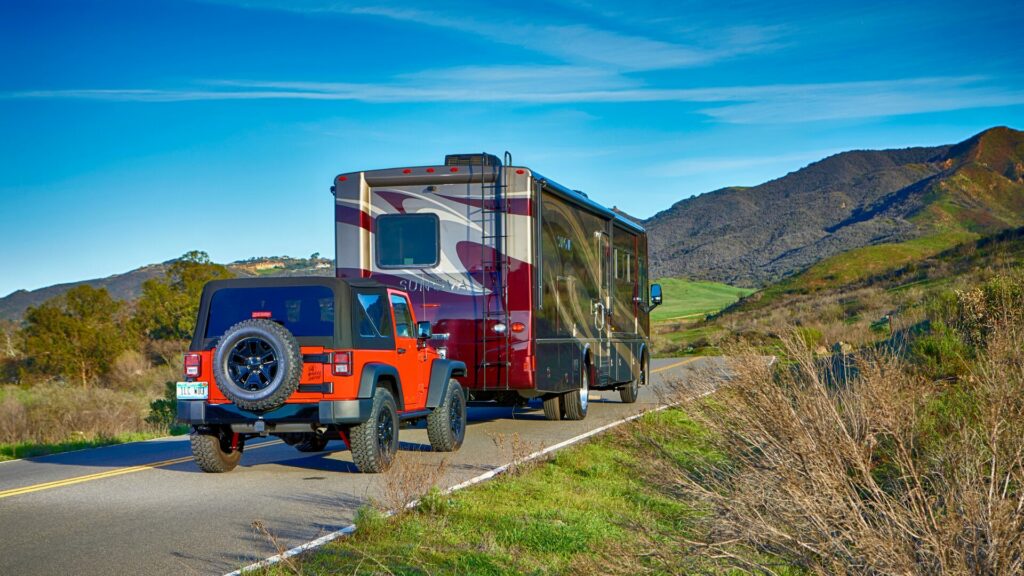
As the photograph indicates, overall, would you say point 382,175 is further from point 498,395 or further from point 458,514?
point 458,514

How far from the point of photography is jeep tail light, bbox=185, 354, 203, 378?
1120 cm

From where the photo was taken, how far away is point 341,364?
1104 centimetres

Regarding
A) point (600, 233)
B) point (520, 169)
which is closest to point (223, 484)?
point (520, 169)

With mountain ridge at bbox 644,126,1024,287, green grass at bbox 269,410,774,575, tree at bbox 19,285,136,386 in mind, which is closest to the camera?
green grass at bbox 269,410,774,575

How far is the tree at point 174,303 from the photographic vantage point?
4500cm

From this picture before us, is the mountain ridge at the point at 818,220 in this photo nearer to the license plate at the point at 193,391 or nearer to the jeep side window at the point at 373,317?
the jeep side window at the point at 373,317

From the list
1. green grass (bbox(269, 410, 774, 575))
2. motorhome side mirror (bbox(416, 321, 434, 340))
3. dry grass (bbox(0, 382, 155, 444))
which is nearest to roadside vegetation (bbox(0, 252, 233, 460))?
dry grass (bbox(0, 382, 155, 444))

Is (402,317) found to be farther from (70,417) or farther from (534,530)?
(70,417)

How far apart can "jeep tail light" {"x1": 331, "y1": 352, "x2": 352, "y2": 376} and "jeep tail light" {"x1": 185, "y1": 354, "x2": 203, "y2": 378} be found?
1.48m

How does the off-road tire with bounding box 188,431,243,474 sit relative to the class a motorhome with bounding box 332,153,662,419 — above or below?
below

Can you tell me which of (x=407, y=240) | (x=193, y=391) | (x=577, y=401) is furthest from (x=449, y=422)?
(x=577, y=401)

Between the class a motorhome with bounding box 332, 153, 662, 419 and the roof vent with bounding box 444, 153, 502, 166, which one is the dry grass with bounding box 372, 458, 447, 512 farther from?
the roof vent with bounding box 444, 153, 502, 166

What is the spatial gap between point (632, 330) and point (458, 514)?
12960mm

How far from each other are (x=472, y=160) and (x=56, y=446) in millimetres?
7866
